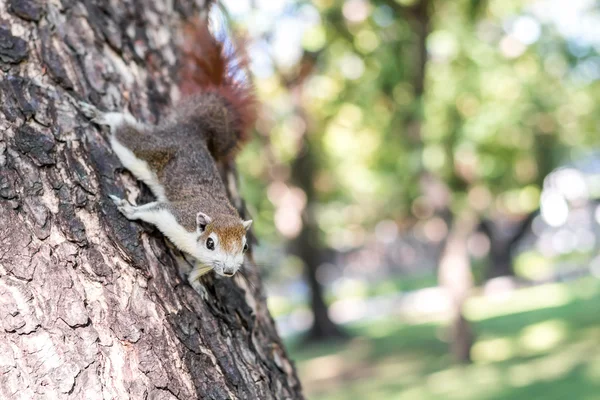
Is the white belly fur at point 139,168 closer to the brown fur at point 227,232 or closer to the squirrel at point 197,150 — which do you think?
the squirrel at point 197,150

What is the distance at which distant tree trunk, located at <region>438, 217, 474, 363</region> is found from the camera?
9.74 metres

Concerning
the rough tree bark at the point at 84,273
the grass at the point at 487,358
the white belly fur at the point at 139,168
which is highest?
the grass at the point at 487,358

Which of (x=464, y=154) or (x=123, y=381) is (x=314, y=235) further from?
(x=123, y=381)

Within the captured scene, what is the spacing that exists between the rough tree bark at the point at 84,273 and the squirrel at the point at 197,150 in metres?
0.07

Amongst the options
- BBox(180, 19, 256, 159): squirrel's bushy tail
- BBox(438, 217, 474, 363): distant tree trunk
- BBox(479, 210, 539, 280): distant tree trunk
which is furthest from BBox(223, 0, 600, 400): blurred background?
BBox(180, 19, 256, 159): squirrel's bushy tail

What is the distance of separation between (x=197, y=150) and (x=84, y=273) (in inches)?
34.1

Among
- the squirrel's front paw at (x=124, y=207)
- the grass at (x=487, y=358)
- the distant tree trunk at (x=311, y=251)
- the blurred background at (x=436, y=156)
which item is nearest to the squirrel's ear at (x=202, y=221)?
the squirrel's front paw at (x=124, y=207)

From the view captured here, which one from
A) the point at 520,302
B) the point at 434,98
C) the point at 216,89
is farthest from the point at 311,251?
the point at 216,89

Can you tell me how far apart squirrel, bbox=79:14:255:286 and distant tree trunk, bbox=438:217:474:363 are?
763 centimetres

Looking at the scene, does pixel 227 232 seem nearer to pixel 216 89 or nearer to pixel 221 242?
pixel 221 242

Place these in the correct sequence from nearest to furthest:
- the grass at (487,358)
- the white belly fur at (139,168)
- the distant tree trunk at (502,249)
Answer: the white belly fur at (139,168) < the grass at (487,358) < the distant tree trunk at (502,249)

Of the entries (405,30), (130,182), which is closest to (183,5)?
(130,182)

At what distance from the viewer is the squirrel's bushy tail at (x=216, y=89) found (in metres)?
2.43

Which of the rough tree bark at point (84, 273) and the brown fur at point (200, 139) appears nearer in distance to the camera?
the rough tree bark at point (84, 273)
